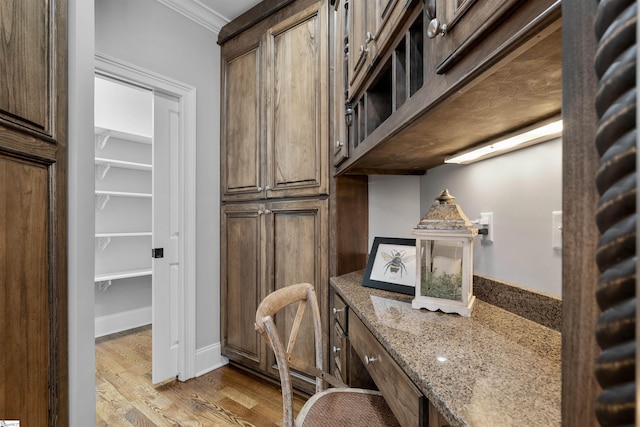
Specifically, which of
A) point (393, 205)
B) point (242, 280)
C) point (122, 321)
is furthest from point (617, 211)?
→ point (122, 321)

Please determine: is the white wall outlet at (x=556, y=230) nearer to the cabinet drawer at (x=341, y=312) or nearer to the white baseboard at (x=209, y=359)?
the cabinet drawer at (x=341, y=312)

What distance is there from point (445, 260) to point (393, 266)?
14.2 inches

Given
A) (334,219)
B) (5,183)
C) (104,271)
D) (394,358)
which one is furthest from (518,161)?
(104,271)

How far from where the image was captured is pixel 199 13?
2.35m

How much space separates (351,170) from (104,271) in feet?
9.70

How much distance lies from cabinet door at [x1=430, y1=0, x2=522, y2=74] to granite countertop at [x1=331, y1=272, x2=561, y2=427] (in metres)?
0.63

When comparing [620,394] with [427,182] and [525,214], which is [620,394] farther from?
[427,182]

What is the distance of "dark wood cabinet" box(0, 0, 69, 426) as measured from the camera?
82cm

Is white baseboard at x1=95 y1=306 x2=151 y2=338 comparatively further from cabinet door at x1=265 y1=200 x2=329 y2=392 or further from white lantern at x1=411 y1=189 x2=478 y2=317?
white lantern at x1=411 y1=189 x2=478 y2=317

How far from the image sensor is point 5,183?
2.66 feet

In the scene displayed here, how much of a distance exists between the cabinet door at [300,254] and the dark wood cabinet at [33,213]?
1189mm

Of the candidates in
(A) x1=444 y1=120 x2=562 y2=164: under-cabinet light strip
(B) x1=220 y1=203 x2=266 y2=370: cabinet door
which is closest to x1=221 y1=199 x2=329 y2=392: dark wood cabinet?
(B) x1=220 y1=203 x2=266 y2=370: cabinet door

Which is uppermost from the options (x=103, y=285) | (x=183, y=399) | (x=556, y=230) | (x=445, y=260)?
(x=556, y=230)

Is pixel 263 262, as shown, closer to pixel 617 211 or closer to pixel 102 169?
pixel 617 211
